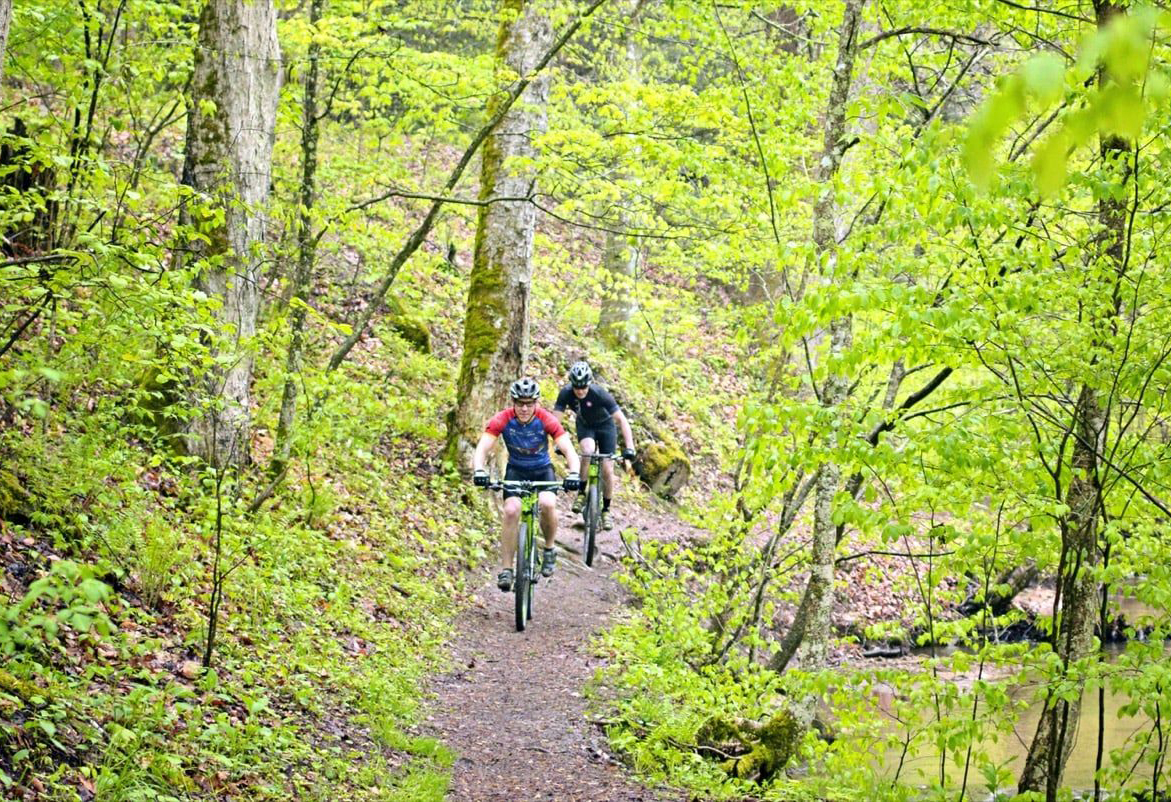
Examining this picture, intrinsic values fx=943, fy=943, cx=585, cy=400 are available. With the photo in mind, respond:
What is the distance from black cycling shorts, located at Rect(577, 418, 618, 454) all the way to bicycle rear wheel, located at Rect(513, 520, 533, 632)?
274cm

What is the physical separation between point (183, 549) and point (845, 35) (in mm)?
6065

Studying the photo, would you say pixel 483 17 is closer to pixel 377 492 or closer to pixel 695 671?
pixel 377 492

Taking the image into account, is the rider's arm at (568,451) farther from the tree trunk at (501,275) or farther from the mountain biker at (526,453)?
the tree trunk at (501,275)

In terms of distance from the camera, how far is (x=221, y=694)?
526cm

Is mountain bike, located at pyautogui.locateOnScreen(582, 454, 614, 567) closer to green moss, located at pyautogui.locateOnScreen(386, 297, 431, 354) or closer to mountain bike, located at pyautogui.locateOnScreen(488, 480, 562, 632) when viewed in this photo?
mountain bike, located at pyautogui.locateOnScreen(488, 480, 562, 632)

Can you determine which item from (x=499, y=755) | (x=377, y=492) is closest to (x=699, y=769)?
(x=499, y=755)

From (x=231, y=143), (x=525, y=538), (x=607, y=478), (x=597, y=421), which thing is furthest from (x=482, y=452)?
(x=231, y=143)

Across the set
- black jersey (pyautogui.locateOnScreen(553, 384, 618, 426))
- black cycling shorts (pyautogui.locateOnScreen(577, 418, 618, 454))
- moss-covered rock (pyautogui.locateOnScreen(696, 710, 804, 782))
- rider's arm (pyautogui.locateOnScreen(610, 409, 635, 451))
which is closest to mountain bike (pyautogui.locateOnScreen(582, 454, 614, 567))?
black cycling shorts (pyautogui.locateOnScreen(577, 418, 618, 454))

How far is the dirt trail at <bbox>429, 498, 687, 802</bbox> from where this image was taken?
6117 millimetres

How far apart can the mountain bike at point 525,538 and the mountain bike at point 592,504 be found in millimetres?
2219

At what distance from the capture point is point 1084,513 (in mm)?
4879

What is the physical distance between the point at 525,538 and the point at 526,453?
92 cm

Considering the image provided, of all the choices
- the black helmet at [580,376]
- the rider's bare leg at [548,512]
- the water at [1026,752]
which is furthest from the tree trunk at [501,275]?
the water at [1026,752]

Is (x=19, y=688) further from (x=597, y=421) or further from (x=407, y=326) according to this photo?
(x=407, y=326)
